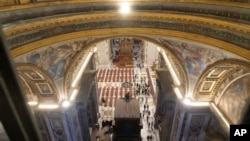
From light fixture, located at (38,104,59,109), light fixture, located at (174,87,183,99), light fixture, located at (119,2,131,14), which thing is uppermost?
light fixture, located at (119,2,131,14)

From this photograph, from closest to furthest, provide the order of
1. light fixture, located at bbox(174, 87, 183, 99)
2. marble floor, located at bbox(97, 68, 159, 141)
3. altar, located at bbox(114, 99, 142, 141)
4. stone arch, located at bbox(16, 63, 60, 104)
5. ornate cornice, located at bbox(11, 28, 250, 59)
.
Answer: ornate cornice, located at bbox(11, 28, 250, 59)
stone arch, located at bbox(16, 63, 60, 104)
light fixture, located at bbox(174, 87, 183, 99)
altar, located at bbox(114, 99, 142, 141)
marble floor, located at bbox(97, 68, 159, 141)

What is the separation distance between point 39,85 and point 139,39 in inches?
183

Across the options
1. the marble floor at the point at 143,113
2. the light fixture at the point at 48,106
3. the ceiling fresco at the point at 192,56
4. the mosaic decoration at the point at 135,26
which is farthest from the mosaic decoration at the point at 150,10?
the marble floor at the point at 143,113

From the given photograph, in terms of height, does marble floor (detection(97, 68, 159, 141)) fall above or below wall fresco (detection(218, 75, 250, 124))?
above

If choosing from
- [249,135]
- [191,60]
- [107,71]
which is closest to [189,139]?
[191,60]

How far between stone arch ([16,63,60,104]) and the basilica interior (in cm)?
4

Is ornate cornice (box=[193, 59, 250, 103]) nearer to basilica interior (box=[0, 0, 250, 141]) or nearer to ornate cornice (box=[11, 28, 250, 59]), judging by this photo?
basilica interior (box=[0, 0, 250, 141])

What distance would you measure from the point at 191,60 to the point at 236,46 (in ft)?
10.2

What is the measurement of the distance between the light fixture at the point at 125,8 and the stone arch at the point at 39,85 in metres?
3.71

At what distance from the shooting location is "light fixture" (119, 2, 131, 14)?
23.7ft

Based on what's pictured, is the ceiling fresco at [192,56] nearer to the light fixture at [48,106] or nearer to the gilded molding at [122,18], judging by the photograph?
the gilded molding at [122,18]

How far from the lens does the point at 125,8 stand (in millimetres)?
7270

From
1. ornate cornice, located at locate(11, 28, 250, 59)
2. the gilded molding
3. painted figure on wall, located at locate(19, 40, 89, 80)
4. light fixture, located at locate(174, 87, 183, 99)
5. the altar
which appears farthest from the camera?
the altar

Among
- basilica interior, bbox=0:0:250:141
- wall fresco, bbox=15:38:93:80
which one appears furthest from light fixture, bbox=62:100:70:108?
wall fresco, bbox=15:38:93:80
